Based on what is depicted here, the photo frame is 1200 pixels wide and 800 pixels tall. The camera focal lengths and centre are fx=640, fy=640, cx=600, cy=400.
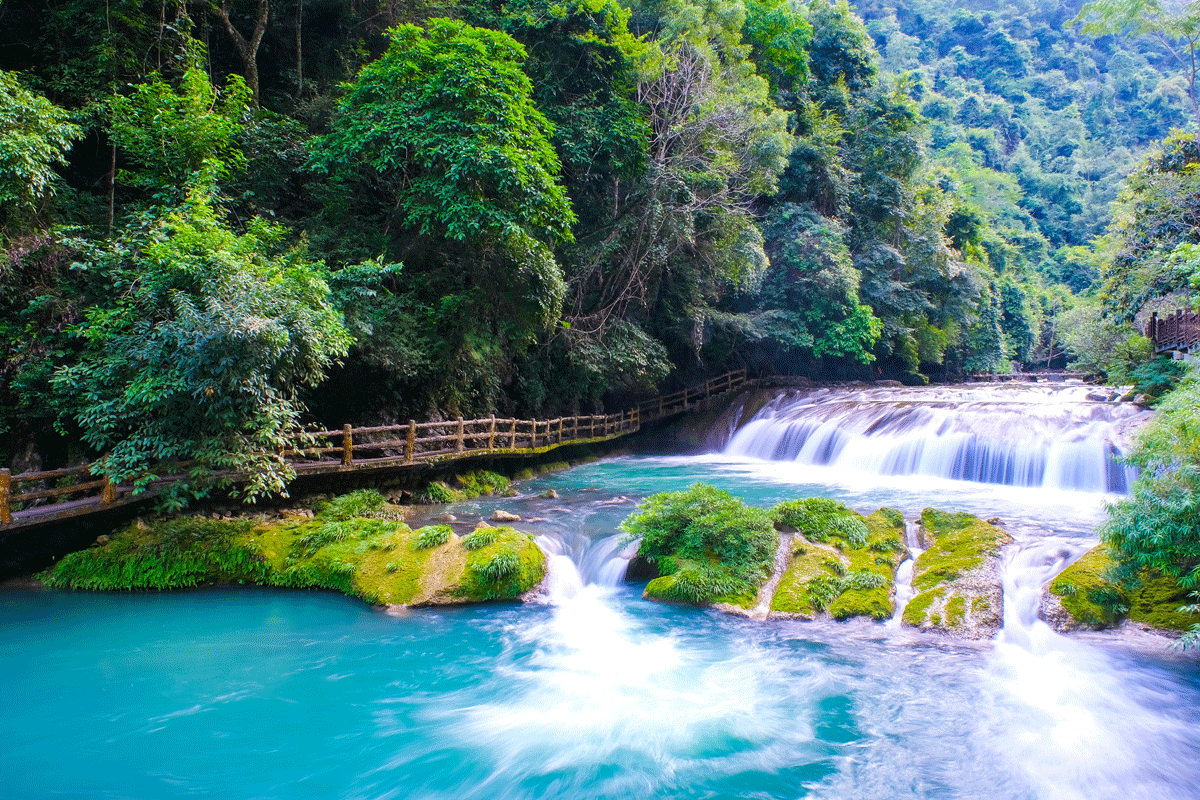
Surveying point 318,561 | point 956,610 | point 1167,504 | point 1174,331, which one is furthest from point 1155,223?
point 318,561

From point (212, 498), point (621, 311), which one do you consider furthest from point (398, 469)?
point (621, 311)

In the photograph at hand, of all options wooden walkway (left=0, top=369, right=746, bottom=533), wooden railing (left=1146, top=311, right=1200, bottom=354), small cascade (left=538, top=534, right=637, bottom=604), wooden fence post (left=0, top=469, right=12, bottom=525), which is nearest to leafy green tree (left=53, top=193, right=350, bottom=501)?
wooden walkway (left=0, top=369, right=746, bottom=533)

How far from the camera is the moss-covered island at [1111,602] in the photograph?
6.03 m

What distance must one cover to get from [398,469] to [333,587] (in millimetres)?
3707

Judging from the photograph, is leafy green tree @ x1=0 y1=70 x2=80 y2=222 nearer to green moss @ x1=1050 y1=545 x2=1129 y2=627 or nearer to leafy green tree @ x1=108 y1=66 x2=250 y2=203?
leafy green tree @ x1=108 y1=66 x2=250 y2=203

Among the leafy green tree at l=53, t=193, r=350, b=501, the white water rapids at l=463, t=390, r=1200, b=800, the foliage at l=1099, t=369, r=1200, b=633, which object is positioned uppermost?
the leafy green tree at l=53, t=193, r=350, b=501

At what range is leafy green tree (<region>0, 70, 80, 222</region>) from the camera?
7301 millimetres

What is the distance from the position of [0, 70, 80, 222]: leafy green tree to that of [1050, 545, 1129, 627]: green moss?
12236 mm

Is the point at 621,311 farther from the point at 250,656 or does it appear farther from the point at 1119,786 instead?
the point at 1119,786

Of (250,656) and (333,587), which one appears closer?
(250,656)

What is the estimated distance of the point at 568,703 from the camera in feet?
18.5

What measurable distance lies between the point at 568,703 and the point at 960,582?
4.38 metres

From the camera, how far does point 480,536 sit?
7.84 meters

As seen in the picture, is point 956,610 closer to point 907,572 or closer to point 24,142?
point 907,572
